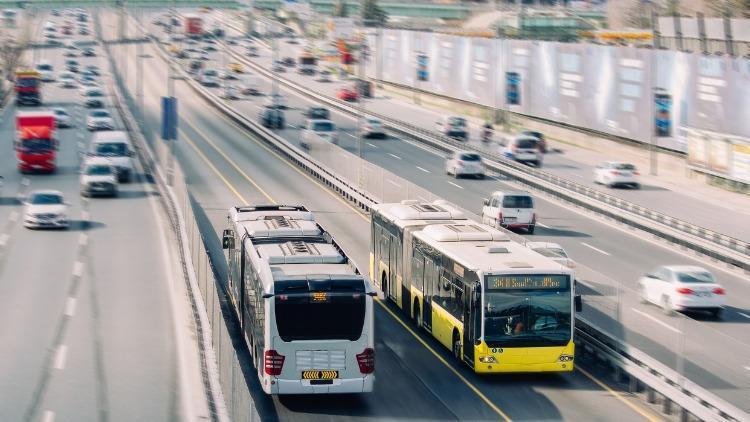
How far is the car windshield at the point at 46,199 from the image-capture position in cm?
5203

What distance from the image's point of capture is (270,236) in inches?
1149

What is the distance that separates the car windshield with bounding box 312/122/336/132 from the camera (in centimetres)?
8144

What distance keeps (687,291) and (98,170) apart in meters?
35.2

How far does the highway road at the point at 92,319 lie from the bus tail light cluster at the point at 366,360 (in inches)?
126

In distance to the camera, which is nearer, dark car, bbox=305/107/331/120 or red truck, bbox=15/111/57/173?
red truck, bbox=15/111/57/173

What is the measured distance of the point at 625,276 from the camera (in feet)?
136

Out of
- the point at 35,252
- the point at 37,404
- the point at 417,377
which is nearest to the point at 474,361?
the point at 417,377

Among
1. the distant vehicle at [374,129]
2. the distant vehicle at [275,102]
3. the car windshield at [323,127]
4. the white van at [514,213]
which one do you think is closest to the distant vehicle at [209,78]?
the distant vehicle at [275,102]

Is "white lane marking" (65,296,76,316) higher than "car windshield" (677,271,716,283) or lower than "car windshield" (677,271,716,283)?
lower

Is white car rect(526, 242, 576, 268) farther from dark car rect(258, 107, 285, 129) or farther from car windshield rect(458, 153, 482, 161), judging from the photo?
dark car rect(258, 107, 285, 129)

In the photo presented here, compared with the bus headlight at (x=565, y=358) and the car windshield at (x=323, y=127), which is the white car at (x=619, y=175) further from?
the bus headlight at (x=565, y=358)

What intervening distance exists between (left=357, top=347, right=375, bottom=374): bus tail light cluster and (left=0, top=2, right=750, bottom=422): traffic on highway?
7.8 inches

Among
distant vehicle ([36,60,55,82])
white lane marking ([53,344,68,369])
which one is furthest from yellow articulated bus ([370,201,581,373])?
distant vehicle ([36,60,55,82])

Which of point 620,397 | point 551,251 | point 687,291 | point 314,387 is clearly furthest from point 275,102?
point 314,387
